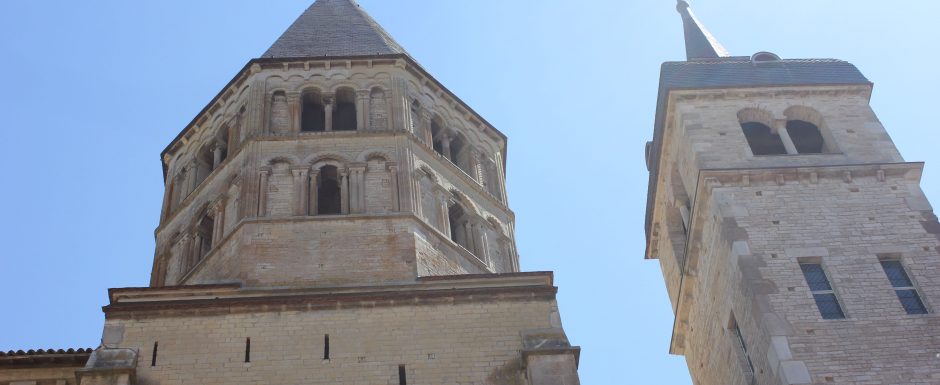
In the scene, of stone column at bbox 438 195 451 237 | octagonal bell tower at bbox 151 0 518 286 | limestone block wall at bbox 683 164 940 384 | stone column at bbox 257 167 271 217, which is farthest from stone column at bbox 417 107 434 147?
Answer: limestone block wall at bbox 683 164 940 384

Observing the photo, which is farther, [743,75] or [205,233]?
[743,75]

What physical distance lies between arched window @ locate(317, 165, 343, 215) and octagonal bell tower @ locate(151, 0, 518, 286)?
23mm

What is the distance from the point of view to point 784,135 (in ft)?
70.4

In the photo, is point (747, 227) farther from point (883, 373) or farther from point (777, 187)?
point (883, 373)

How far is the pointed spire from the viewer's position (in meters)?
27.2

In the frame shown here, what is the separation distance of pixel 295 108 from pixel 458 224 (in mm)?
3861

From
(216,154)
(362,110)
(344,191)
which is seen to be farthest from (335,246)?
(216,154)

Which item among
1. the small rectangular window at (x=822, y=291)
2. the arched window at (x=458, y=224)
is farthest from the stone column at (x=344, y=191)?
the small rectangular window at (x=822, y=291)

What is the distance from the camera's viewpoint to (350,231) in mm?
18297

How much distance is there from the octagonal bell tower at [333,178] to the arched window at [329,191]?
0.02 metres

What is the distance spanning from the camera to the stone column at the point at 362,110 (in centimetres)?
2100

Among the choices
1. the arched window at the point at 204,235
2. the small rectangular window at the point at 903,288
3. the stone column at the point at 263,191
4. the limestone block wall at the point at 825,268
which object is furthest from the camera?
the arched window at the point at 204,235

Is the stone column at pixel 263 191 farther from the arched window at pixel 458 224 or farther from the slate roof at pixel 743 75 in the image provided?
the slate roof at pixel 743 75

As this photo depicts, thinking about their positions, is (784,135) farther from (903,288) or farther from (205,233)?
(205,233)
